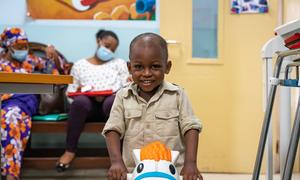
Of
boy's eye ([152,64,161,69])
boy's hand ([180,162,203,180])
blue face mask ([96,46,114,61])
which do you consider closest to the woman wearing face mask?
blue face mask ([96,46,114,61])

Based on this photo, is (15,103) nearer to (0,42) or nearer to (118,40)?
(0,42)

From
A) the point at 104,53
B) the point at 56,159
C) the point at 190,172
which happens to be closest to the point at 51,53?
the point at 104,53

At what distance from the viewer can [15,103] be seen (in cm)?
238

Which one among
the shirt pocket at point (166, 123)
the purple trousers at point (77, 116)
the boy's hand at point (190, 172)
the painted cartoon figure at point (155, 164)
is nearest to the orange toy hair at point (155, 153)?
the painted cartoon figure at point (155, 164)

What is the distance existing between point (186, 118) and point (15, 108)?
1506 mm

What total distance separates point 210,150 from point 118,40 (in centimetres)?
109

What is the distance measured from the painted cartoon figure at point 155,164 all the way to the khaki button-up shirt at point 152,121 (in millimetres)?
207

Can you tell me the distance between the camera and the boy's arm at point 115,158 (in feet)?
3.26

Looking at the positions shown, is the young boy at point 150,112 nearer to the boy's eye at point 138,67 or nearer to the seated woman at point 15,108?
the boy's eye at point 138,67

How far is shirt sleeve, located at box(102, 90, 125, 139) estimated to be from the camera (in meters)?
1.16

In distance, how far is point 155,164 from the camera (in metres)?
0.89

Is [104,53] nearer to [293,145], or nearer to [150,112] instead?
[150,112]

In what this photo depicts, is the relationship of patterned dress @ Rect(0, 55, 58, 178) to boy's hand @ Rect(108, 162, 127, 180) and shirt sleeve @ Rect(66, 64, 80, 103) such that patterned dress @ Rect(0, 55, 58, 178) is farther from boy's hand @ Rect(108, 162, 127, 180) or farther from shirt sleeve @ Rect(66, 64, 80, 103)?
boy's hand @ Rect(108, 162, 127, 180)

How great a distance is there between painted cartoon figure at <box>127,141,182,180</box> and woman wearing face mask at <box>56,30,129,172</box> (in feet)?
4.92
